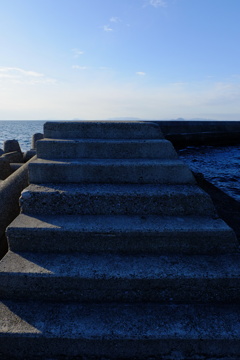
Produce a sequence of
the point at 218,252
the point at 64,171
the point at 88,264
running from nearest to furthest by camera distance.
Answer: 1. the point at 88,264
2. the point at 218,252
3. the point at 64,171

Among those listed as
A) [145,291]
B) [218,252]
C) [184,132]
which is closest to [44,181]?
[145,291]

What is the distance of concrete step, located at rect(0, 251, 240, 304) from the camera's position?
6.55 feet

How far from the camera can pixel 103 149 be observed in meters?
3.24

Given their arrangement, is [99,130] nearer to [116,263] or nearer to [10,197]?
[10,197]

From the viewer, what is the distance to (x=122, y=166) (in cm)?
291

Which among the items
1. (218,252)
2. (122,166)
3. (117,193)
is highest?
(122,166)

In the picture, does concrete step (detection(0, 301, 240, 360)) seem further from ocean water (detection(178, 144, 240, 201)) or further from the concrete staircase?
ocean water (detection(178, 144, 240, 201))

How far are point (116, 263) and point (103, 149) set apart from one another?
1.62m

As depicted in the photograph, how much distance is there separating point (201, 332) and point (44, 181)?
2.22 meters

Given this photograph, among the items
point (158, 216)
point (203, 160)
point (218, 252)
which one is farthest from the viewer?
point (203, 160)

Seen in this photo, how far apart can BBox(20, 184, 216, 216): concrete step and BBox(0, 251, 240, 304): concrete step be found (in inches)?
25.3

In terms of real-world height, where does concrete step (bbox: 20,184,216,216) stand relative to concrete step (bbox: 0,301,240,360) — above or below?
above

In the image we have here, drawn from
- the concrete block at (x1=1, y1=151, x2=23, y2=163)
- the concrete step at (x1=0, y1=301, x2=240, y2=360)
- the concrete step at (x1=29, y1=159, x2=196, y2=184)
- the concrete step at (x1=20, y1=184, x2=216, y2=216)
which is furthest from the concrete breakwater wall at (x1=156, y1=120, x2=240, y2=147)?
the concrete step at (x1=0, y1=301, x2=240, y2=360)

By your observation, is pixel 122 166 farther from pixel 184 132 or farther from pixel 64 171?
pixel 184 132
